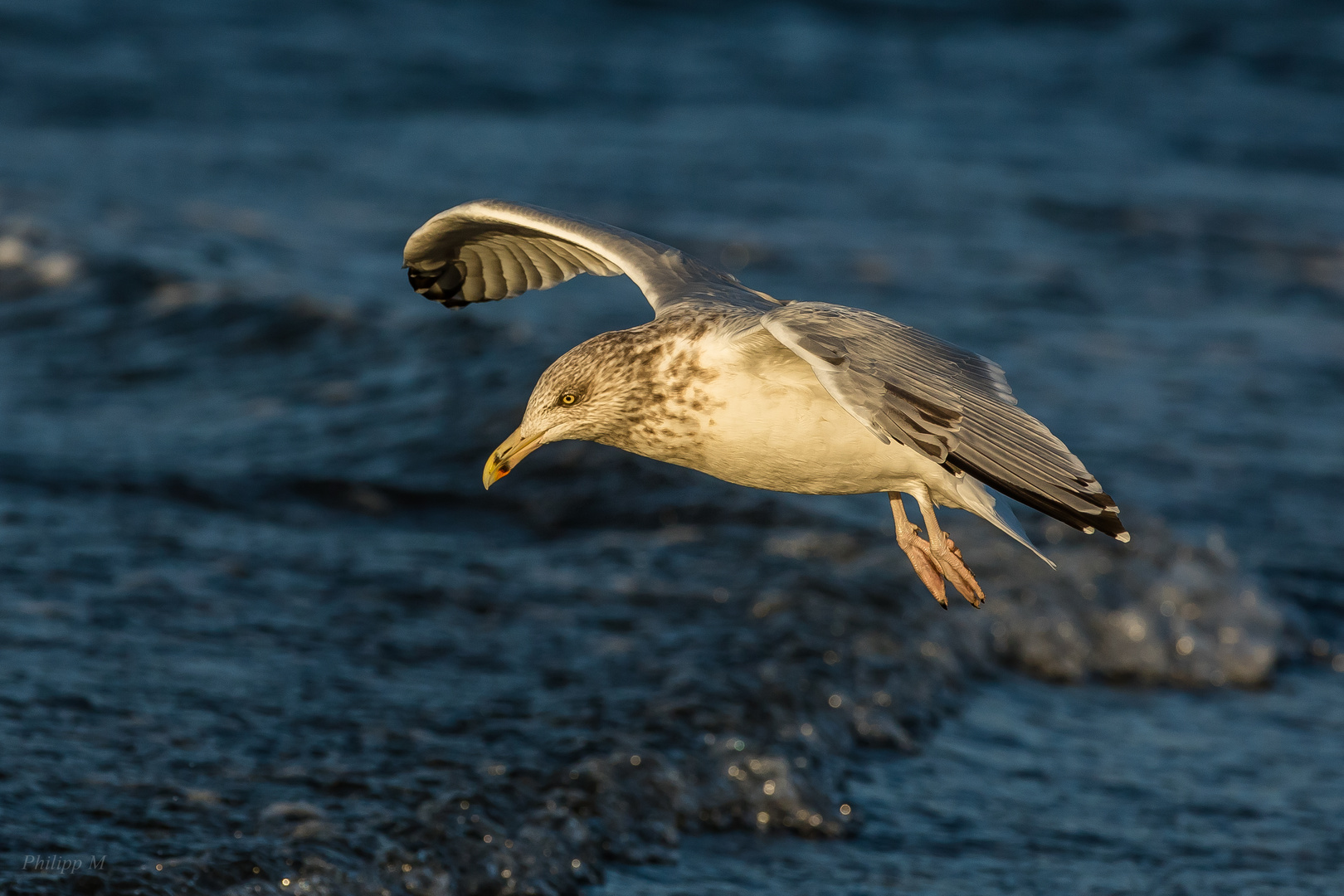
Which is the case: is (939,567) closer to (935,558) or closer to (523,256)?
(935,558)

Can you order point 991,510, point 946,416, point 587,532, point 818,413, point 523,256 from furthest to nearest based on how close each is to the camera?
1. point 587,532
2. point 523,256
3. point 991,510
4. point 818,413
5. point 946,416

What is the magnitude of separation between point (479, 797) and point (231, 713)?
1098 millimetres

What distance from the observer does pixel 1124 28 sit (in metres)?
22.2

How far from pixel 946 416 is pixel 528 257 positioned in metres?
2.50

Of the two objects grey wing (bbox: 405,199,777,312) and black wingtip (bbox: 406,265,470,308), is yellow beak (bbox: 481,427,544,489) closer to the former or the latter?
grey wing (bbox: 405,199,777,312)

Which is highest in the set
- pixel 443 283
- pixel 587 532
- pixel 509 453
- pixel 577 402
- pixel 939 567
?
pixel 443 283

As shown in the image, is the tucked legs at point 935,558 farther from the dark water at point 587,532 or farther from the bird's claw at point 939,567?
the dark water at point 587,532

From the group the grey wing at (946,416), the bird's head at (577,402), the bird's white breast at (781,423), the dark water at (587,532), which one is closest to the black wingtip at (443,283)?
the bird's head at (577,402)

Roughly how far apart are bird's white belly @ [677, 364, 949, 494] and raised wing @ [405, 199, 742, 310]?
2.43 feet

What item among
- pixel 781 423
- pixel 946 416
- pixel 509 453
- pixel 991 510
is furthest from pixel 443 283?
pixel 946 416

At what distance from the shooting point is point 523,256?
587 centimetres

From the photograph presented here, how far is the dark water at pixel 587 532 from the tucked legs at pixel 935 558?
127cm

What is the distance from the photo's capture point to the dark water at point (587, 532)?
5.37 m

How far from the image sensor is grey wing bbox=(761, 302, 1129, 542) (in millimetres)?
3590
